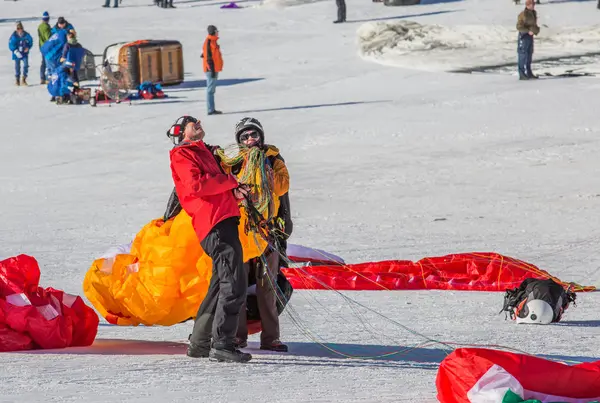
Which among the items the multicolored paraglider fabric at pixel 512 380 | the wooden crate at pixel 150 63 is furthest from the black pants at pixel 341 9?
the multicolored paraglider fabric at pixel 512 380

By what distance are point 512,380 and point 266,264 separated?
2168 millimetres

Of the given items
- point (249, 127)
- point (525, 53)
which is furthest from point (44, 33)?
point (249, 127)

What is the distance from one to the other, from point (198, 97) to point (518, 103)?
640 cm

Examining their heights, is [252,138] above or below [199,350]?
above

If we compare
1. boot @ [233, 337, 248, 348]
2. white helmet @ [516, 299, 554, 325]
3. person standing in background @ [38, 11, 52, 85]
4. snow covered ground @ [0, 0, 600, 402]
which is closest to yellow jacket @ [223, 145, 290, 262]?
boot @ [233, 337, 248, 348]

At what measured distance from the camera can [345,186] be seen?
1520 centimetres

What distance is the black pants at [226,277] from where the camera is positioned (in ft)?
22.9

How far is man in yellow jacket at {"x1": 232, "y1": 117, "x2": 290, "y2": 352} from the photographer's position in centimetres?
749

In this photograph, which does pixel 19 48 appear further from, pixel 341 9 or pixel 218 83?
pixel 341 9

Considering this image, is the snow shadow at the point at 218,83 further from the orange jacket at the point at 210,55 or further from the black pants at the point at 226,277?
the black pants at the point at 226,277

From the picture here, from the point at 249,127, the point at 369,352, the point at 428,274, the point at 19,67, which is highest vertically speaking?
the point at 249,127

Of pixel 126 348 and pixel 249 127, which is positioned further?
pixel 126 348

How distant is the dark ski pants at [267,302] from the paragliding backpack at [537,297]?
2082 mm

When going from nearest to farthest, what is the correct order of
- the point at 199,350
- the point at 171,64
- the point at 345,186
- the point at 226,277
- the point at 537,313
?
the point at 226,277, the point at 199,350, the point at 537,313, the point at 345,186, the point at 171,64
